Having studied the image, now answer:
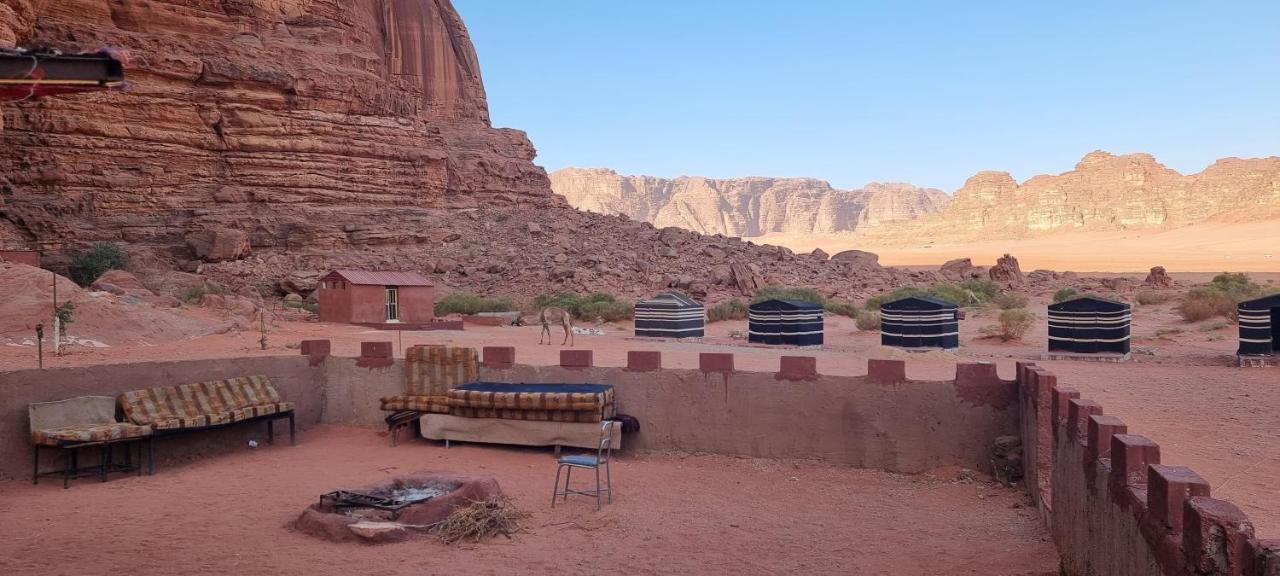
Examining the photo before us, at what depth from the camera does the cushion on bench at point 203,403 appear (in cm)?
1122

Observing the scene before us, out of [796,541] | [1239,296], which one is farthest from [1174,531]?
[1239,296]

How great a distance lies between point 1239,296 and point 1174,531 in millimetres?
31489

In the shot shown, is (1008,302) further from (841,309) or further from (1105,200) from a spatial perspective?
(1105,200)

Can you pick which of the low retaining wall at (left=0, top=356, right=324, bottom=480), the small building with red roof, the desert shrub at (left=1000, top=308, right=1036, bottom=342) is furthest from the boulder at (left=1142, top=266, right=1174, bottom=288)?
the low retaining wall at (left=0, top=356, right=324, bottom=480)

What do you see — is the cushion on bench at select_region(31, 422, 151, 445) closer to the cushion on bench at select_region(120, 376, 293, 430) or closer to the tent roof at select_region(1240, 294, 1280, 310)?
the cushion on bench at select_region(120, 376, 293, 430)

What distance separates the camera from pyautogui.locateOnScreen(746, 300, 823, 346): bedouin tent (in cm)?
2405

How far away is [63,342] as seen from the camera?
19.5m

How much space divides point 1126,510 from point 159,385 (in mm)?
11423

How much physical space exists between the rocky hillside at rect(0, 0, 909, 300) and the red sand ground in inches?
1088

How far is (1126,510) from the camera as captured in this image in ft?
16.1

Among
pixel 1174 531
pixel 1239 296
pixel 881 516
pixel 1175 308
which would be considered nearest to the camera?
pixel 1174 531

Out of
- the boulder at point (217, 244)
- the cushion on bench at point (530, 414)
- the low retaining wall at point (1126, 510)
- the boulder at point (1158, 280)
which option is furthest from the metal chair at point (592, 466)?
the boulder at point (1158, 280)

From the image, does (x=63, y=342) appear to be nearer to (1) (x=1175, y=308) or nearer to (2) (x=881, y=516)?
(2) (x=881, y=516)

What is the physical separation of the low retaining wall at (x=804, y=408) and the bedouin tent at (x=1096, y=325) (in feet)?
35.7
